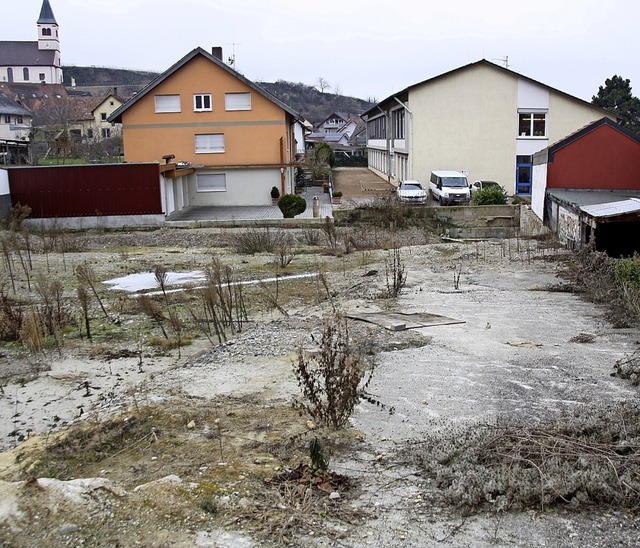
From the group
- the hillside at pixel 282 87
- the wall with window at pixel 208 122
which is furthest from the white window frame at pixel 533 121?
the hillside at pixel 282 87

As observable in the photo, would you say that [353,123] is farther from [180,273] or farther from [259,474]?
[259,474]

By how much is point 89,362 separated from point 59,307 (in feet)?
9.41

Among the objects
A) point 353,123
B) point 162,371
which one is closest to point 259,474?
point 162,371

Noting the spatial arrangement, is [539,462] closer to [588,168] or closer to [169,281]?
[169,281]

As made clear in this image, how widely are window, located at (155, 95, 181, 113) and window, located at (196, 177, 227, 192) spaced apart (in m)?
4.05

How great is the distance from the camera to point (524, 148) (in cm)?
4000

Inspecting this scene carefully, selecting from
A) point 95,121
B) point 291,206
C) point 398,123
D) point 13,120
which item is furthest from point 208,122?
point 95,121

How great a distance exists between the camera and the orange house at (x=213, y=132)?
1578 inches

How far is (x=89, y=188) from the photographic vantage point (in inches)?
1262

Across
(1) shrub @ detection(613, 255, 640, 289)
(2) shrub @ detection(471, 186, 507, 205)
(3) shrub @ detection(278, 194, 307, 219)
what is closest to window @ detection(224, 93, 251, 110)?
(3) shrub @ detection(278, 194, 307, 219)

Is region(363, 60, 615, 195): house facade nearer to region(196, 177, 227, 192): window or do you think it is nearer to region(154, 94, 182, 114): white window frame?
region(196, 177, 227, 192): window

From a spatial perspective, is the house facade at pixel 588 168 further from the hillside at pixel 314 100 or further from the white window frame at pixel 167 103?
the hillside at pixel 314 100

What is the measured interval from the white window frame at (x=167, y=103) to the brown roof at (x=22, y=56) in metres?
97.3

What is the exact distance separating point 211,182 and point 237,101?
4.81 m
